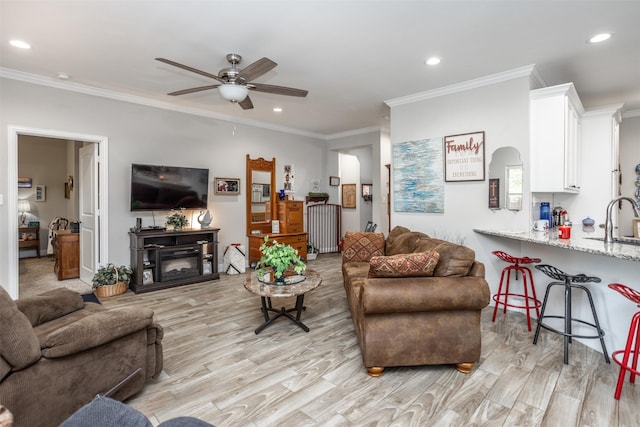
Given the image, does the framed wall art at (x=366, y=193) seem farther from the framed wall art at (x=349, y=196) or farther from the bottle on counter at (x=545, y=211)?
the bottle on counter at (x=545, y=211)

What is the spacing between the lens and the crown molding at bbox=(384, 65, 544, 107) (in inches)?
145

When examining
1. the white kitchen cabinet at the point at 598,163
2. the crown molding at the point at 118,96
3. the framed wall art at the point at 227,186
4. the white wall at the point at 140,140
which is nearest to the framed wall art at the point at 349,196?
the white wall at the point at 140,140

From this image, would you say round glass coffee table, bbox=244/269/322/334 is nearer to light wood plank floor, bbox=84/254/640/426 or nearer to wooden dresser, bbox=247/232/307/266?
light wood plank floor, bbox=84/254/640/426

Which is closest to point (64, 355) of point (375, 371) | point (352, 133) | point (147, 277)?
point (375, 371)

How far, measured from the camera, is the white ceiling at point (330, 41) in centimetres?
257

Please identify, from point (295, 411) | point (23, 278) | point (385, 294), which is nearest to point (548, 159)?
point (385, 294)

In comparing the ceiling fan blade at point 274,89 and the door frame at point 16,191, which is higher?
the ceiling fan blade at point 274,89

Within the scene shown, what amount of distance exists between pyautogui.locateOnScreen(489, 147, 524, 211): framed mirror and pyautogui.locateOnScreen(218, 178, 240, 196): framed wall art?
413 cm

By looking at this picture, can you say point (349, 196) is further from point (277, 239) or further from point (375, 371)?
point (375, 371)

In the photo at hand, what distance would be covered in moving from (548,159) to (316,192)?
15.1 feet

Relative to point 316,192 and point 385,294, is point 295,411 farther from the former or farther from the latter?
point 316,192

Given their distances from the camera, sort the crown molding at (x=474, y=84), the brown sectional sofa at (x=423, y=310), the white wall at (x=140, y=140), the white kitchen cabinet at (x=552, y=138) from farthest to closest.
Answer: the white wall at (x=140, y=140)
the crown molding at (x=474, y=84)
the white kitchen cabinet at (x=552, y=138)
the brown sectional sofa at (x=423, y=310)

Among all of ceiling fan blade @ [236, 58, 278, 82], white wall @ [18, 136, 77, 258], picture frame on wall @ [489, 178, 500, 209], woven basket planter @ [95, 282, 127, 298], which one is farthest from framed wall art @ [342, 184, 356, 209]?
white wall @ [18, 136, 77, 258]

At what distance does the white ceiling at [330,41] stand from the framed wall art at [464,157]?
0.72m
